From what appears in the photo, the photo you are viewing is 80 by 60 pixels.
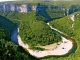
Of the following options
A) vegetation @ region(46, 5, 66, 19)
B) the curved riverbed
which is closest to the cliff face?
vegetation @ region(46, 5, 66, 19)

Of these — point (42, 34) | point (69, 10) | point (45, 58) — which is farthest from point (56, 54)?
point (69, 10)

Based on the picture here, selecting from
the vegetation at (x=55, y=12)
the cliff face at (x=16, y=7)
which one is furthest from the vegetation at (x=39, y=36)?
the vegetation at (x=55, y=12)

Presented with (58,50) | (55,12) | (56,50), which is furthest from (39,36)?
(55,12)

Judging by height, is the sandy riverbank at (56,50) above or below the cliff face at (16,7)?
above

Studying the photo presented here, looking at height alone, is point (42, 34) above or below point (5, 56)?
below

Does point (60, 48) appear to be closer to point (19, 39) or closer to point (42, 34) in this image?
point (42, 34)

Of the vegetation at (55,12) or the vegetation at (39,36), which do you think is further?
the vegetation at (55,12)

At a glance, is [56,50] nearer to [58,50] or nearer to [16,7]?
[58,50]

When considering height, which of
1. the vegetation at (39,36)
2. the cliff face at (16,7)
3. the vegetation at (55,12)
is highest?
the vegetation at (39,36)

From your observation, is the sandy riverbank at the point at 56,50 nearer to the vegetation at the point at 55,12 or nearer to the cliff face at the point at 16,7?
the cliff face at the point at 16,7

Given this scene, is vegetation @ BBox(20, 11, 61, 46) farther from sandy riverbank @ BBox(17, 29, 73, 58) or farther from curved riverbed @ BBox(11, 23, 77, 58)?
sandy riverbank @ BBox(17, 29, 73, 58)

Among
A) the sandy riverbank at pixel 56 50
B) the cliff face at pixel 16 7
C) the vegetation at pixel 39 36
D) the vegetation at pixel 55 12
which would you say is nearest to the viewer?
the sandy riverbank at pixel 56 50
